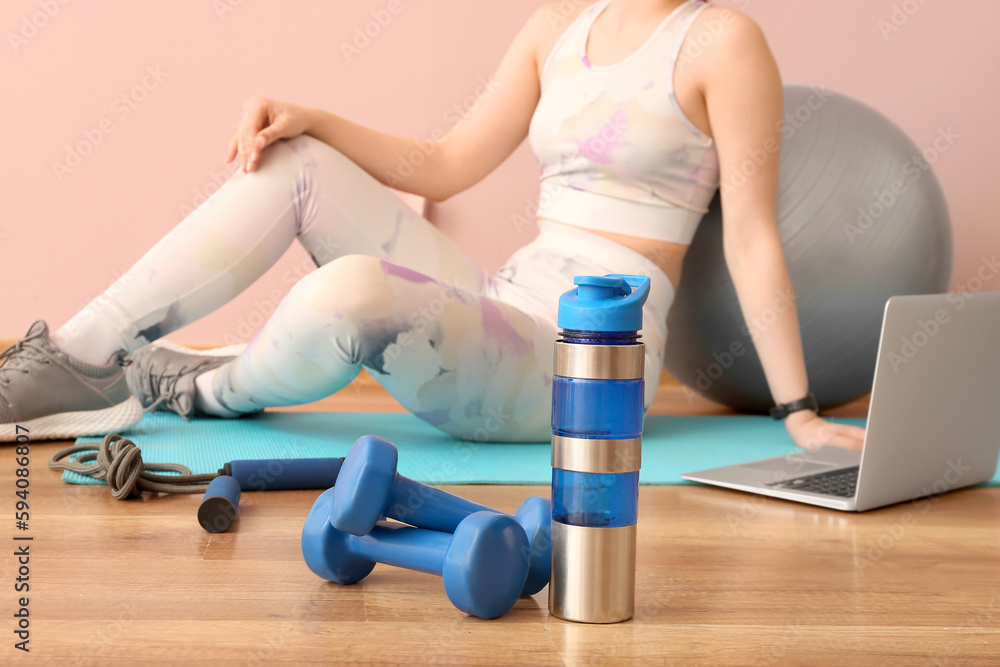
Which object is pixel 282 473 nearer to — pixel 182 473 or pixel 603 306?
pixel 182 473

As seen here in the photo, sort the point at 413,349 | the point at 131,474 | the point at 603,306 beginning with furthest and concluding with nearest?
the point at 413,349, the point at 131,474, the point at 603,306

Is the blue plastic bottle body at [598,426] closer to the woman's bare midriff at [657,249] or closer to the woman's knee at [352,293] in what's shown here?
the woman's knee at [352,293]

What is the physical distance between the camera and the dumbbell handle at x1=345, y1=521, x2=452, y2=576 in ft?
1.97

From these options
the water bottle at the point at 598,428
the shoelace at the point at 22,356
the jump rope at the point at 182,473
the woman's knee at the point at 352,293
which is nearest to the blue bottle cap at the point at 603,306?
the water bottle at the point at 598,428

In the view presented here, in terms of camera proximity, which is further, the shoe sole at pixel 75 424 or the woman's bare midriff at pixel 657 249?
the woman's bare midriff at pixel 657 249

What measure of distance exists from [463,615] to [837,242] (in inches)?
45.1

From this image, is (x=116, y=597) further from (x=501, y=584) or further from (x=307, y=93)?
(x=307, y=93)

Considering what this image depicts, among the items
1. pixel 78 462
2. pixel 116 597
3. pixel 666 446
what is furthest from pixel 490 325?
pixel 116 597
